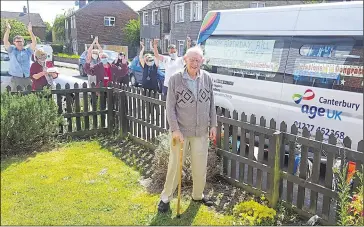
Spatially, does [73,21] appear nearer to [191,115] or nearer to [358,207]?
[191,115]

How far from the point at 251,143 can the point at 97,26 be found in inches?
95.0

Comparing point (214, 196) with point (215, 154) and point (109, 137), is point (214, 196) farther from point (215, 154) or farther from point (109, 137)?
point (109, 137)

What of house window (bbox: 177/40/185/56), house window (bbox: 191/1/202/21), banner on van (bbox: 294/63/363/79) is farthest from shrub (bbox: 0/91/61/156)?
house window (bbox: 191/1/202/21)

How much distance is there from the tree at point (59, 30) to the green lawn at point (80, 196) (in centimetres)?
120

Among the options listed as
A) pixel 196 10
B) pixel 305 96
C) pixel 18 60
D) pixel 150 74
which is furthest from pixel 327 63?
pixel 196 10

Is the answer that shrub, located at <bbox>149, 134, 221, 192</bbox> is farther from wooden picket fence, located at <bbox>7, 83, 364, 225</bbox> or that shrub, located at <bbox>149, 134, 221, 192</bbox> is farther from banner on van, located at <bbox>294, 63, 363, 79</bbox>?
banner on van, located at <bbox>294, 63, 363, 79</bbox>

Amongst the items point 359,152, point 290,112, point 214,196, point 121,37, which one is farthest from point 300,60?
point 121,37

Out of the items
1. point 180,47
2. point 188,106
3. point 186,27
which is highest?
point 186,27

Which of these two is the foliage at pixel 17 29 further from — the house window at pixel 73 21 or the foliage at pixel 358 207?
the foliage at pixel 358 207

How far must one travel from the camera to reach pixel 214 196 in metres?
4.00

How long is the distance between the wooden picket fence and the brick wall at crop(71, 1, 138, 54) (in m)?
1.28

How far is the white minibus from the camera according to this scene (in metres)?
3.55

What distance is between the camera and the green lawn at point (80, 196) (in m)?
2.17

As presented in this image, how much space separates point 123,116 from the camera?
6.18 meters
